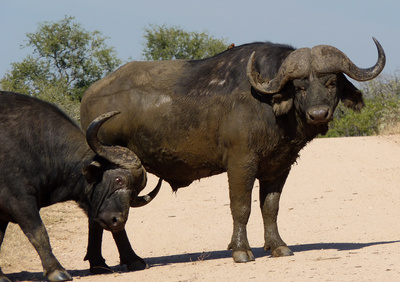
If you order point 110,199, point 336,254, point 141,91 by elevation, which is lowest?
point 336,254

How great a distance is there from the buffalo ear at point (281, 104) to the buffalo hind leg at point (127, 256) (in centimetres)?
247

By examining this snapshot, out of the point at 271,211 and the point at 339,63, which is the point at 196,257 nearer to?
the point at 271,211

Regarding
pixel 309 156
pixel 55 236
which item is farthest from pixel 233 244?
pixel 309 156

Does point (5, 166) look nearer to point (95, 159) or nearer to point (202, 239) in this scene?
point (95, 159)

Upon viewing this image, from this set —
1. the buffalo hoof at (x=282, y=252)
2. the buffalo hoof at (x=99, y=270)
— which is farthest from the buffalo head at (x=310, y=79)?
the buffalo hoof at (x=99, y=270)

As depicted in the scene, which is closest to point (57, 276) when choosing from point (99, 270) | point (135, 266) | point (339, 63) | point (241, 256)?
point (99, 270)

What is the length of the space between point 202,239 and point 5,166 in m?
4.80

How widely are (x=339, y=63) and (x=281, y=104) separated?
801 millimetres

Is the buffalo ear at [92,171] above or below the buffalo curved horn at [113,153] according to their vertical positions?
below

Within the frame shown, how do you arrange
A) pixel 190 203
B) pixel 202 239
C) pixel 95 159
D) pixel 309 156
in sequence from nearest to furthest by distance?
pixel 95 159 < pixel 202 239 < pixel 190 203 < pixel 309 156

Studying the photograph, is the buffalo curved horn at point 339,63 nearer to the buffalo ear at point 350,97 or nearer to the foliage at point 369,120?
the buffalo ear at point 350,97

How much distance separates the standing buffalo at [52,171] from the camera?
8633 mm

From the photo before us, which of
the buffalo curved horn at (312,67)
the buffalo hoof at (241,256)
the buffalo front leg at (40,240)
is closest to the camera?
the buffalo front leg at (40,240)

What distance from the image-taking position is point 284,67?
9.06 metres
